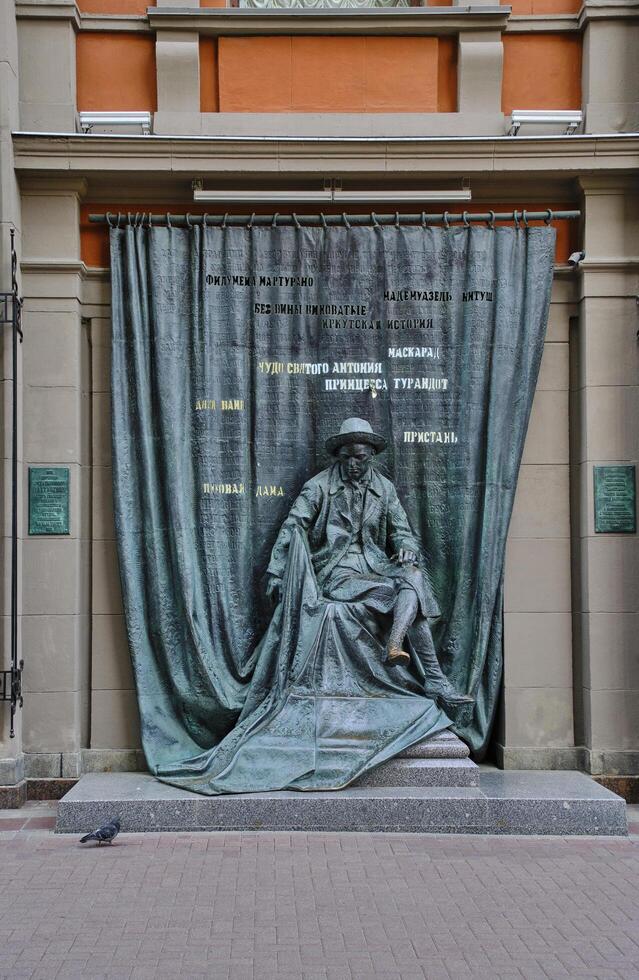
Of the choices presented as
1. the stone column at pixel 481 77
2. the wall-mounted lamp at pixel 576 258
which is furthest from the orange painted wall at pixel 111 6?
Result: the wall-mounted lamp at pixel 576 258

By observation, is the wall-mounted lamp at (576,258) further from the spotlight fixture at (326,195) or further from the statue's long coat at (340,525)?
the statue's long coat at (340,525)

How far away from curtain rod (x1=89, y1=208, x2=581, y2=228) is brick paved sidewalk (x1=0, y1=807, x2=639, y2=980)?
5161mm

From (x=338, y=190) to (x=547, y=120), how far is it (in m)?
1.93

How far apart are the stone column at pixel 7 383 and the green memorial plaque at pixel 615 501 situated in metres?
4.94

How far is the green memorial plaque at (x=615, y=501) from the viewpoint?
31.3ft

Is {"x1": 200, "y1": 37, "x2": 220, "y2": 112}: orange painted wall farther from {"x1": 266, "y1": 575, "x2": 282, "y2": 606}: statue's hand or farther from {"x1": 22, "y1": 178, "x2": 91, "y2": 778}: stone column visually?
{"x1": 266, "y1": 575, "x2": 282, "y2": 606}: statue's hand

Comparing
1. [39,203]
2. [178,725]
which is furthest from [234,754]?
[39,203]

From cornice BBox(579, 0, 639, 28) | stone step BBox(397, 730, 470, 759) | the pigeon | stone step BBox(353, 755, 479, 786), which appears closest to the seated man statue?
stone step BBox(397, 730, 470, 759)

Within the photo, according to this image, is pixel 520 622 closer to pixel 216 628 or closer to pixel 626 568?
pixel 626 568

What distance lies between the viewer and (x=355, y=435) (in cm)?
934

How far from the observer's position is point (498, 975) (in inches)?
221

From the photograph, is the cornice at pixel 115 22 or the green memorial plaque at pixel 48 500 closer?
the green memorial plaque at pixel 48 500

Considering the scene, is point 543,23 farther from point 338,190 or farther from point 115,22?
point 115,22

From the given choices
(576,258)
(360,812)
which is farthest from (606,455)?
(360,812)
